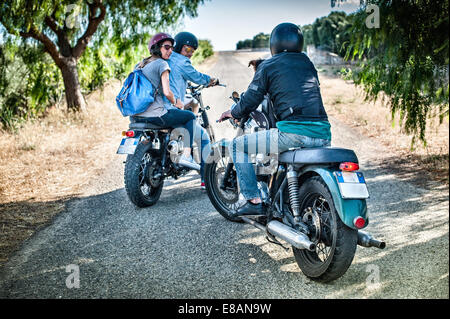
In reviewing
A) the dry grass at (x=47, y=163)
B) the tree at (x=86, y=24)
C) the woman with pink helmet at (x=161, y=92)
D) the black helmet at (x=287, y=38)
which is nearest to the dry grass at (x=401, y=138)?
the black helmet at (x=287, y=38)

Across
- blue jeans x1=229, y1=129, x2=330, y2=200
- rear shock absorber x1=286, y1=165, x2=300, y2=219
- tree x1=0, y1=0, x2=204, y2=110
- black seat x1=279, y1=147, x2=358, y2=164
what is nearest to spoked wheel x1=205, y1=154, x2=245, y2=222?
blue jeans x1=229, y1=129, x2=330, y2=200

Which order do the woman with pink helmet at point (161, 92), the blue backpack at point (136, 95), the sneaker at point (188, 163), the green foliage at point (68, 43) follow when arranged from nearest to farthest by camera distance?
the blue backpack at point (136, 95)
the woman with pink helmet at point (161, 92)
the sneaker at point (188, 163)
the green foliage at point (68, 43)

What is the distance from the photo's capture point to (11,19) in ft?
30.5

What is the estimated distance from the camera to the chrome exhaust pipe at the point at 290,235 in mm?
3326

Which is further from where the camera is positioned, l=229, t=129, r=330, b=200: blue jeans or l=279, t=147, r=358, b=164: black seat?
l=229, t=129, r=330, b=200: blue jeans

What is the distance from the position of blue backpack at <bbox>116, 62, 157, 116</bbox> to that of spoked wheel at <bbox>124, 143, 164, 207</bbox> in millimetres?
488

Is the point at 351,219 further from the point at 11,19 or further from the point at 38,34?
the point at 38,34

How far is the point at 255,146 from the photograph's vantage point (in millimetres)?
3932

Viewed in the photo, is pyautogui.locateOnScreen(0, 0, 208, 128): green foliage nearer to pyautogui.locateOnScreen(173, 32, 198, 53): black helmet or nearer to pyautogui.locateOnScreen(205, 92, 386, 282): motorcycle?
pyautogui.locateOnScreen(173, 32, 198, 53): black helmet

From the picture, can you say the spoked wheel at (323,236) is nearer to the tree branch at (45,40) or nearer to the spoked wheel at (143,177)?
the spoked wheel at (143,177)

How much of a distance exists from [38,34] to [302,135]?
29.5 ft

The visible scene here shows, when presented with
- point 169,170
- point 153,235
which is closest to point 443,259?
point 153,235

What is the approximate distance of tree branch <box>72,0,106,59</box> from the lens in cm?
1128

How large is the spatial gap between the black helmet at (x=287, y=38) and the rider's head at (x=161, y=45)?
1.94 m
